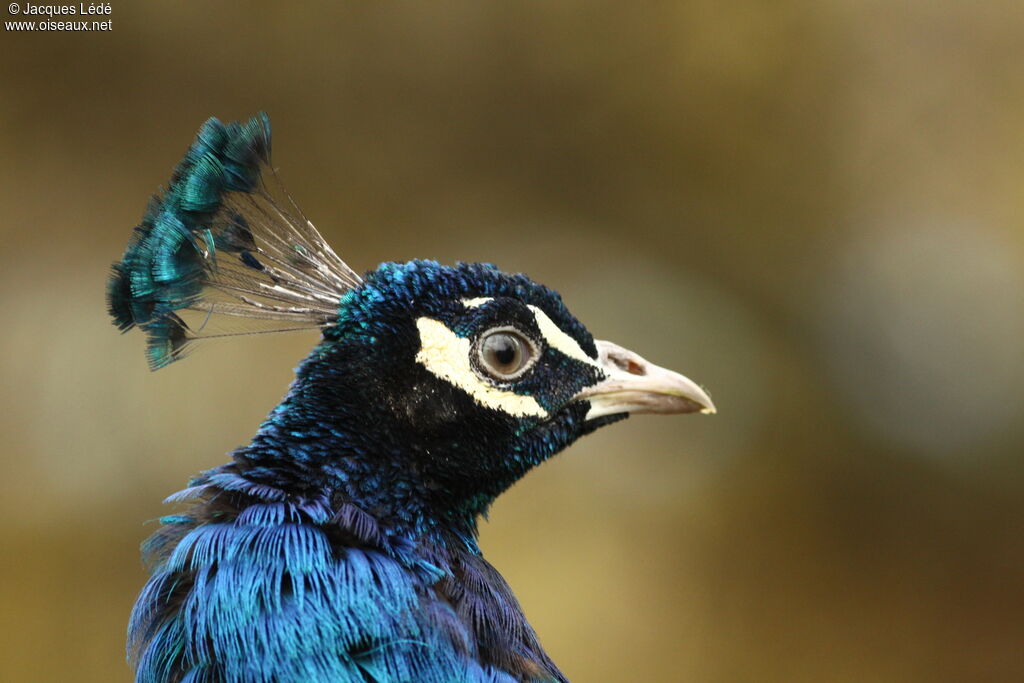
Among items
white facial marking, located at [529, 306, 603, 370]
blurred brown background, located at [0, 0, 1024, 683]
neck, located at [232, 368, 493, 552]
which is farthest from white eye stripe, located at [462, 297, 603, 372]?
blurred brown background, located at [0, 0, 1024, 683]

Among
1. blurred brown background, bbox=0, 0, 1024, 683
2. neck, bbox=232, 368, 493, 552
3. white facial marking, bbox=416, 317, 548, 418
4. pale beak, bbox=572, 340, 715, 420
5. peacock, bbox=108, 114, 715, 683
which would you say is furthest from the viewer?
blurred brown background, bbox=0, 0, 1024, 683

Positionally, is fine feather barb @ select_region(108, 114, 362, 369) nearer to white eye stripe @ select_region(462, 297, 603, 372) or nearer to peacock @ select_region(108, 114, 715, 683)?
peacock @ select_region(108, 114, 715, 683)

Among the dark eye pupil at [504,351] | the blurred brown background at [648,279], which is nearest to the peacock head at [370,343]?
the dark eye pupil at [504,351]

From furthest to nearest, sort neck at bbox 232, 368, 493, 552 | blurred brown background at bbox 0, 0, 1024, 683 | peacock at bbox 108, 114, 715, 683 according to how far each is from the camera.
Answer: blurred brown background at bbox 0, 0, 1024, 683 < neck at bbox 232, 368, 493, 552 < peacock at bbox 108, 114, 715, 683

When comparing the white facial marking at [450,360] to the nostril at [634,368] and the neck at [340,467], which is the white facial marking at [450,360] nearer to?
the neck at [340,467]

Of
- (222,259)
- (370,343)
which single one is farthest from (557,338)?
(222,259)

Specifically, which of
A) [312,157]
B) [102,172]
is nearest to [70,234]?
[102,172]
